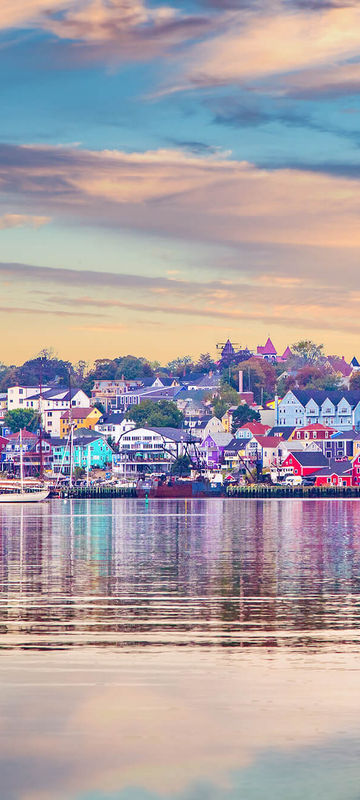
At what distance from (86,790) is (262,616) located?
1563cm

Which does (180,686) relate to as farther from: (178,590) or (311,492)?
(311,492)

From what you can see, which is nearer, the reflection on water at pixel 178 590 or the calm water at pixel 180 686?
the calm water at pixel 180 686

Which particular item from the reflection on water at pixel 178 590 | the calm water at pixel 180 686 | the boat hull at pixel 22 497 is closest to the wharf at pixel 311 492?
the boat hull at pixel 22 497

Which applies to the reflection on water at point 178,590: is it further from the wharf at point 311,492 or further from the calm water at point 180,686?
the wharf at point 311,492

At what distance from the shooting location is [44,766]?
1495cm

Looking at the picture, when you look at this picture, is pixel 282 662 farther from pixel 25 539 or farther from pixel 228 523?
pixel 228 523

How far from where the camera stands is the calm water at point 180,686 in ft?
47.7

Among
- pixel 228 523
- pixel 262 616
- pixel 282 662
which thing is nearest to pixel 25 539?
pixel 228 523

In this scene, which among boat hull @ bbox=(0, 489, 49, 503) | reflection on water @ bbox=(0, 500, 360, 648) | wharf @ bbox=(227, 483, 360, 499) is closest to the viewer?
reflection on water @ bbox=(0, 500, 360, 648)

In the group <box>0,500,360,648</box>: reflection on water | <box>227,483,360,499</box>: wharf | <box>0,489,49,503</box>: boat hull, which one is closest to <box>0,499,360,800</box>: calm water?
<box>0,500,360,648</box>: reflection on water

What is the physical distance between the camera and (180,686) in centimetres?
2009

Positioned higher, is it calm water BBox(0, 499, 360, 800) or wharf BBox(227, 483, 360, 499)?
wharf BBox(227, 483, 360, 499)

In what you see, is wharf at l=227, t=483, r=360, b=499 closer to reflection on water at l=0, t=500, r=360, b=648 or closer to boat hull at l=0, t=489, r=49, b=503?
boat hull at l=0, t=489, r=49, b=503

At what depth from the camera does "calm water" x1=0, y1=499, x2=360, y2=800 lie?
14.5 meters
